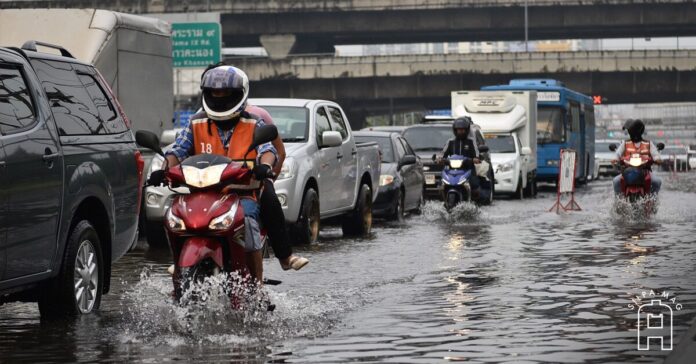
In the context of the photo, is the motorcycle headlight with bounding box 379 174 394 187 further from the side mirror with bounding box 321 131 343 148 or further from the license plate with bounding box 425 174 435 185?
the license plate with bounding box 425 174 435 185

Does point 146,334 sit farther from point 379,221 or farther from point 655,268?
point 379,221

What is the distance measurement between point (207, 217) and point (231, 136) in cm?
90

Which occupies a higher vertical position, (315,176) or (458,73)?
(458,73)

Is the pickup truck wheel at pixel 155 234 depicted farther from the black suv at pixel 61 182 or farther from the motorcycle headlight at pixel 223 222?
the motorcycle headlight at pixel 223 222

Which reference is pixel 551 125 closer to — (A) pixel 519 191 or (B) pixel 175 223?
(A) pixel 519 191

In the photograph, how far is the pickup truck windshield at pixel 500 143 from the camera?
35.4m

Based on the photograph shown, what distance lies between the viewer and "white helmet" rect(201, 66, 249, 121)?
9.32 meters

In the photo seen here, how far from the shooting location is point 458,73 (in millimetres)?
78750

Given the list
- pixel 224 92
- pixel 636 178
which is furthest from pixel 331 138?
pixel 636 178

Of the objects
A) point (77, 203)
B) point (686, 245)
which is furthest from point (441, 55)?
point (77, 203)

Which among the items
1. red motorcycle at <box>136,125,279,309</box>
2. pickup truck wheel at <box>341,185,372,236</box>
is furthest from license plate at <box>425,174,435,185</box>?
red motorcycle at <box>136,125,279,309</box>

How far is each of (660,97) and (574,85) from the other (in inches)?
310

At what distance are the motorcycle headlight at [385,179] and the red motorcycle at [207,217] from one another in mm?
13799

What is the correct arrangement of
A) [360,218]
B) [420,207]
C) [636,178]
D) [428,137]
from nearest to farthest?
[360,218] → [636,178] → [420,207] → [428,137]
